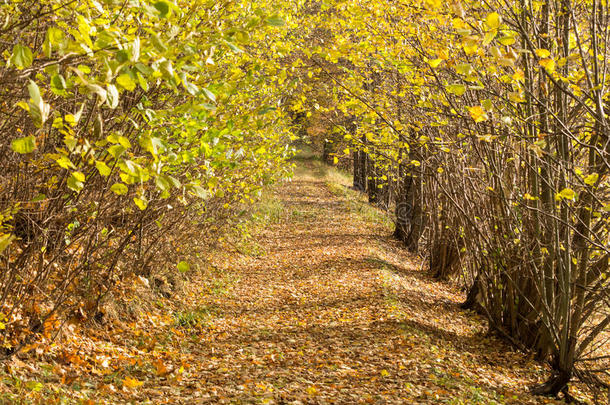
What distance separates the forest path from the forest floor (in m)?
0.02

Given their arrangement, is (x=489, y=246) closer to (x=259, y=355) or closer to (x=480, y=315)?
(x=480, y=315)

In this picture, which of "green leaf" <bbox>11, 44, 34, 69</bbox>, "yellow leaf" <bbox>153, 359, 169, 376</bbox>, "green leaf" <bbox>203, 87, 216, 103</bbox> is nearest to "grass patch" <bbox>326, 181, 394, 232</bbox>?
"yellow leaf" <bbox>153, 359, 169, 376</bbox>

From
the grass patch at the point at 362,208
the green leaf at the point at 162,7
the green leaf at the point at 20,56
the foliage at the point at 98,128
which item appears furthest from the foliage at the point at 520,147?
the grass patch at the point at 362,208

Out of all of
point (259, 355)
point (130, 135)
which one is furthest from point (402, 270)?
point (130, 135)

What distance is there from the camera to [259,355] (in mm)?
6281

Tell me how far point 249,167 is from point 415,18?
3.42 m

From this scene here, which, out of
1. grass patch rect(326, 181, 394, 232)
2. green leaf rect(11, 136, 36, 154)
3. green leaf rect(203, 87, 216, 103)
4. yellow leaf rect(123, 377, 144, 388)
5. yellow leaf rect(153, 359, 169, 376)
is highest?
green leaf rect(203, 87, 216, 103)

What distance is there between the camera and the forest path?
17.0 feet

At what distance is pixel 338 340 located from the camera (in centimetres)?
698

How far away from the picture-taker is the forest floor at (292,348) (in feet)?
15.5

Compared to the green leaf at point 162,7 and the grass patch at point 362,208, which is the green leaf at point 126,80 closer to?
the green leaf at point 162,7

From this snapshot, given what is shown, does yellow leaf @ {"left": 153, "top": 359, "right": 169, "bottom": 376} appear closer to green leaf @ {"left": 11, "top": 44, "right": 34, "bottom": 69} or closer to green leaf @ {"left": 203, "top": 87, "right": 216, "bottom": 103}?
green leaf @ {"left": 203, "top": 87, "right": 216, "bottom": 103}

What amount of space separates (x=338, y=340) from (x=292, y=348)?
2.39 feet

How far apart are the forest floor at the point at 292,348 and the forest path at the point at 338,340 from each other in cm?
2
